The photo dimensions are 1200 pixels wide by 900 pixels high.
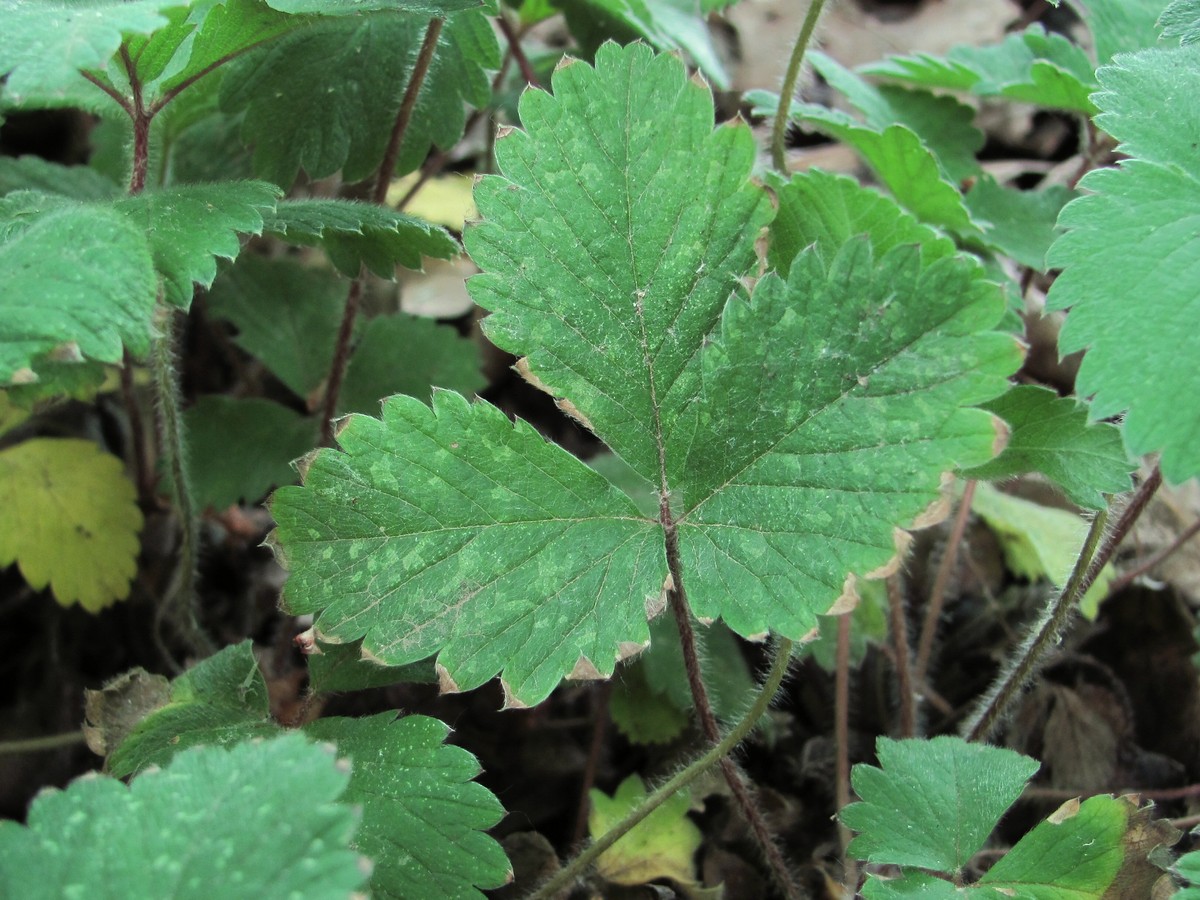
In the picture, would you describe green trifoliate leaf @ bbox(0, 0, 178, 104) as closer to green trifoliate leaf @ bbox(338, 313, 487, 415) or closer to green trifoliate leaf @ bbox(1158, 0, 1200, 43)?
green trifoliate leaf @ bbox(338, 313, 487, 415)

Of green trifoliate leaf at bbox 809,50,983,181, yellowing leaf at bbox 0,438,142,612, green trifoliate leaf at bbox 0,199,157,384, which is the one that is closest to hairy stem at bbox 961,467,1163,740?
green trifoliate leaf at bbox 809,50,983,181

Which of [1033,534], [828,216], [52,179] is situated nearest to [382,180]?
[52,179]

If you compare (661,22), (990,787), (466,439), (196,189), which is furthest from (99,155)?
(990,787)

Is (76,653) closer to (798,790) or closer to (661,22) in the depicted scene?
(798,790)

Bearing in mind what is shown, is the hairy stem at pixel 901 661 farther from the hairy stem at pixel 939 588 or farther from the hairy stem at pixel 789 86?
the hairy stem at pixel 789 86

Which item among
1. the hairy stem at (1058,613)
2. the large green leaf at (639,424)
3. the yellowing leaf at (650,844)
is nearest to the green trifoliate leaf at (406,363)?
the large green leaf at (639,424)

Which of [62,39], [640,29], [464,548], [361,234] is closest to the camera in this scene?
[62,39]

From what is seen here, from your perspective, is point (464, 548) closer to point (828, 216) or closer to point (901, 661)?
point (828, 216)
